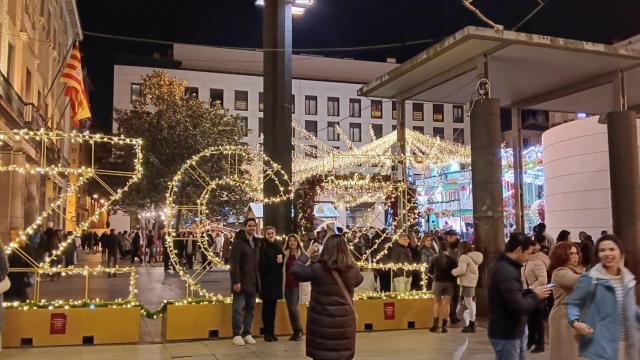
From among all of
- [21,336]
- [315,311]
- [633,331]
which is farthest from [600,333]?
[21,336]

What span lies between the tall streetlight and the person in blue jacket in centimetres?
956

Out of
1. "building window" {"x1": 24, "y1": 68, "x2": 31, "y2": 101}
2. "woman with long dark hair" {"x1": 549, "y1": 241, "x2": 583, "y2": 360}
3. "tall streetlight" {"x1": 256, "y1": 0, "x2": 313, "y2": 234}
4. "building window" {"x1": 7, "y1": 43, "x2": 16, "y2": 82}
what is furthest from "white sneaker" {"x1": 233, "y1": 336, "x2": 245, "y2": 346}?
"building window" {"x1": 24, "y1": 68, "x2": 31, "y2": 101}

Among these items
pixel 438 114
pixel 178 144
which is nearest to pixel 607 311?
pixel 178 144

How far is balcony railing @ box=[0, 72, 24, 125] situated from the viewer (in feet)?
76.1

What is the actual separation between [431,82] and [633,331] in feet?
38.2

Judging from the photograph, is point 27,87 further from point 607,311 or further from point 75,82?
point 607,311

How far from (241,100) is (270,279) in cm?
5314

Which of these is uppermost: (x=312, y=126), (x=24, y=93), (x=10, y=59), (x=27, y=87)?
(x=312, y=126)

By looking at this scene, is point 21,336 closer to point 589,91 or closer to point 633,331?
point 633,331

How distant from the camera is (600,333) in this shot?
466cm

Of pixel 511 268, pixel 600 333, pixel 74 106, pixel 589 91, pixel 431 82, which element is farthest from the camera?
pixel 74 106

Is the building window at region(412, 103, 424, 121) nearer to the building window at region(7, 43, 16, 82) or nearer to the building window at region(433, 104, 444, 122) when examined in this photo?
the building window at region(433, 104, 444, 122)

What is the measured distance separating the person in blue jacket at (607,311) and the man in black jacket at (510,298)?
0.59 meters

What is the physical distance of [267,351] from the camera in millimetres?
9375
